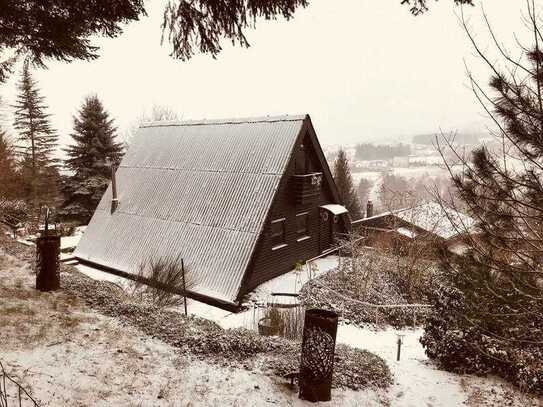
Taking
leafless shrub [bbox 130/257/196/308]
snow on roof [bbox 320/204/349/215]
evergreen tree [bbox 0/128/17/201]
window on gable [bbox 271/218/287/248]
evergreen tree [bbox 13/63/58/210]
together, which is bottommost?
leafless shrub [bbox 130/257/196/308]

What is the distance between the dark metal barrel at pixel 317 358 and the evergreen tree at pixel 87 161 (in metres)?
23.6

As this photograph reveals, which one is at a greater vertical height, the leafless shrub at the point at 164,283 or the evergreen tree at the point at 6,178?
the evergreen tree at the point at 6,178

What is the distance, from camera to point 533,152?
463 centimetres

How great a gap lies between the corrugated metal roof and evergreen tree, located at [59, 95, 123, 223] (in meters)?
8.75

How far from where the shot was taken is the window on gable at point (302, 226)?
15.6 meters

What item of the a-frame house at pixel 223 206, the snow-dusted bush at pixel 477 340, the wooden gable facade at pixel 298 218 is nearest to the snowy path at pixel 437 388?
the snow-dusted bush at pixel 477 340

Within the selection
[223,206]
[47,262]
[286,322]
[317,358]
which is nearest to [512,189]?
[317,358]

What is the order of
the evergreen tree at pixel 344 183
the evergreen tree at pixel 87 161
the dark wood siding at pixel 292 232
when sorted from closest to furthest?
the dark wood siding at pixel 292 232, the evergreen tree at pixel 87 161, the evergreen tree at pixel 344 183

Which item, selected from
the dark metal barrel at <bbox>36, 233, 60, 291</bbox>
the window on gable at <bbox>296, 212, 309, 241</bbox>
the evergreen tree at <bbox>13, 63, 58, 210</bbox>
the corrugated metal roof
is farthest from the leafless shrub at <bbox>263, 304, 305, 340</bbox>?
the evergreen tree at <bbox>13, 63, 58, 210</bbox>

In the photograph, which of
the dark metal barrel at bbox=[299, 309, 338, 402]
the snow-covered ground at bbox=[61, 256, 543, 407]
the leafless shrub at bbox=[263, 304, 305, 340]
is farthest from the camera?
the leafless shrub at bbox=[263, 304, 305, 340]

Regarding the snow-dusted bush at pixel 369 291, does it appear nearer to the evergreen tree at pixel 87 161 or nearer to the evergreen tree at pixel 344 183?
the evergreen tree at pixel 87 161

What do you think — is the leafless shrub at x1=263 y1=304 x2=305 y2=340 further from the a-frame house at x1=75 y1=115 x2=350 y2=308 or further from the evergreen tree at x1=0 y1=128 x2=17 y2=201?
the evergreen tree at x1=0 y1=128 x2=17 y2=201

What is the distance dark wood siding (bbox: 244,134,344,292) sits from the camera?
13188mm

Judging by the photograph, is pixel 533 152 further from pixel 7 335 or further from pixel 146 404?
pixel 7 335
